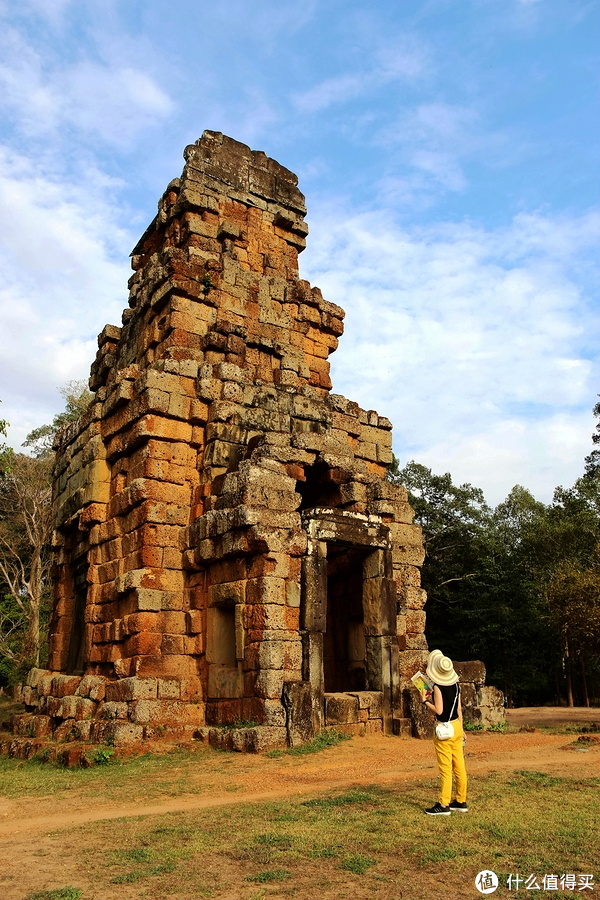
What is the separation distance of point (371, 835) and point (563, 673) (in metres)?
27.9

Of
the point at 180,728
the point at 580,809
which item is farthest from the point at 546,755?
the point at 180,728

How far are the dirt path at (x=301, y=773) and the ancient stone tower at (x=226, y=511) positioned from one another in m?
0.75

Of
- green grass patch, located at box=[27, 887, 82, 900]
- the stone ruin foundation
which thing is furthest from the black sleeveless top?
the stone ruin foundation

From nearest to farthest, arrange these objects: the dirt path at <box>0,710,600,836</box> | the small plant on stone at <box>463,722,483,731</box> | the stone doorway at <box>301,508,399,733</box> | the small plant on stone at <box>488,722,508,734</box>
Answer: the dirt path at <box>0,710,600,836</box>, the stone doorway at <box>301,508,399,733</box>, the small plant on stone at <box>463,722,483,731</box>, the small plant on stone at <box>488,722,508,734</box>

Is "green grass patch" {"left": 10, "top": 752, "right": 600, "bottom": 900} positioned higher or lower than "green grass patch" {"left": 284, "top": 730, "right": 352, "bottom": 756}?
lower

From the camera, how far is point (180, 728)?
411 inches

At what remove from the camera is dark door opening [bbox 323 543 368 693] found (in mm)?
13688

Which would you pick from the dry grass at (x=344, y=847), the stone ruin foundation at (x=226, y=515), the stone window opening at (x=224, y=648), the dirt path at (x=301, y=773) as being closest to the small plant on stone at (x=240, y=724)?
the stone ruin foundation at (x=226, y=515)

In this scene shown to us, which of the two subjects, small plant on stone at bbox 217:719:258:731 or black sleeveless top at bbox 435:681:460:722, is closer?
black sleeveless top at bbox 435:681:460:722

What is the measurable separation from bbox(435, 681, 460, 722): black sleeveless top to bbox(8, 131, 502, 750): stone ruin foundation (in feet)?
13.3

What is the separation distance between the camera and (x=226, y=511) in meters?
10.8

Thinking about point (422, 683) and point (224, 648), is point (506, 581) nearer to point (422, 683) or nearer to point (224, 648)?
point (224, 648)

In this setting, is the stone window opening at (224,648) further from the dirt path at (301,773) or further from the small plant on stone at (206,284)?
the small plant on stone at (206,284)

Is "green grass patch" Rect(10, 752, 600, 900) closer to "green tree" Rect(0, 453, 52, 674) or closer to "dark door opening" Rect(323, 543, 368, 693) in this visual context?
"dark door opening" Rect(323, 543, 368, 693)
